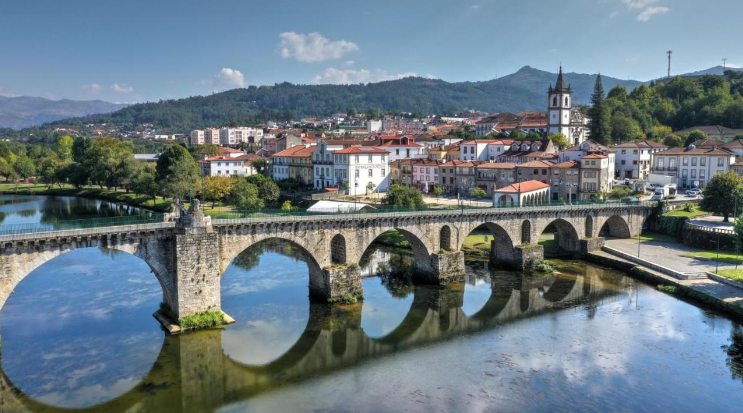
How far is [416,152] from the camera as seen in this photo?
92938 mm

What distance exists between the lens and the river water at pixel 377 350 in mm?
24344

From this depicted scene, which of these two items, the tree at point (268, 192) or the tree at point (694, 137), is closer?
the tree at point (268, 192)

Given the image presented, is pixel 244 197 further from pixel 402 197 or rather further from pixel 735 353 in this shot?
pixel 735 353

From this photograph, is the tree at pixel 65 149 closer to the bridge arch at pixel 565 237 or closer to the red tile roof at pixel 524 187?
the red tile roof at pixel 524 187

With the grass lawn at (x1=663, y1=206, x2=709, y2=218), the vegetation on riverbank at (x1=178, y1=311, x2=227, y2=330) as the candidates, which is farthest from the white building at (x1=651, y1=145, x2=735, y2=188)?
the vegetation on riverbank at (x1=178, y1=311, x2=227, y2=330)

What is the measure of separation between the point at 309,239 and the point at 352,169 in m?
41.3

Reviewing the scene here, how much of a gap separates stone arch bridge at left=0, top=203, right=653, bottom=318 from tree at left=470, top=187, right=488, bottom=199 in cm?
1811

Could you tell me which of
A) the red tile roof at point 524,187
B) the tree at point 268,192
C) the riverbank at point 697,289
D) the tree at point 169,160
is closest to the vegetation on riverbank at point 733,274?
the riverbank at point 697,289

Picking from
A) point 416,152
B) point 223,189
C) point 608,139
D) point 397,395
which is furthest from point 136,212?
point 608,139

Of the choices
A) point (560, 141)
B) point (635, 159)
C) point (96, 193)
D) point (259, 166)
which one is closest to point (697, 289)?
point (635, 159)

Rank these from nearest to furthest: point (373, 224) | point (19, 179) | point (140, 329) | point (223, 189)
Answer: point (140, 329)
point (373, 224)
point (223, 189)
point (19, 179)

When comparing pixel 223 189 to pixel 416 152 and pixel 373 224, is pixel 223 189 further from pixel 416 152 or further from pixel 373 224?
pixel 373 224

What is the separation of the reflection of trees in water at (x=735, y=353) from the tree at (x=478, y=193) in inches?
1566

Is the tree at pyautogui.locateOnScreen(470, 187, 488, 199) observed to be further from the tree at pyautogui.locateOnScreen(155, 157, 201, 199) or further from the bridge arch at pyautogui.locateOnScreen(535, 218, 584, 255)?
the tree at pyautogui.locateOnScreen(155, 157, 201, 199)
